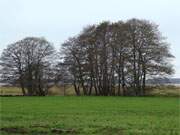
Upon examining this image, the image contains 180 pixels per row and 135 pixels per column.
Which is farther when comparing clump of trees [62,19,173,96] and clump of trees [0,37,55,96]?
clump of trees [0,37,55,96]

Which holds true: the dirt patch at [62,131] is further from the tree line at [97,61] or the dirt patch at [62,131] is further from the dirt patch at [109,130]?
the tree line at [97,61]

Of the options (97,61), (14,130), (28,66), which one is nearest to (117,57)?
(97,61)

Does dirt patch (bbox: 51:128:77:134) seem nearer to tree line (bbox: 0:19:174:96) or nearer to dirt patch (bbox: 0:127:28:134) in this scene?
dirt patch (bbox: 0:127:28:134)

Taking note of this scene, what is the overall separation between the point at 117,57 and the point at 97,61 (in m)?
4.99

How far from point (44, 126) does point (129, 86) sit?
7378cm

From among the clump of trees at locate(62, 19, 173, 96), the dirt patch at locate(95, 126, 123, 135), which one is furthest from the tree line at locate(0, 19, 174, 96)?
the dirt patch at locate(95, 126, 123, 135)

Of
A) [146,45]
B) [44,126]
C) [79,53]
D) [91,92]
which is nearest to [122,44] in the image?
[146,45]

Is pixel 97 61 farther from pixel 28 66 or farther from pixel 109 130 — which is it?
pixel 109 130

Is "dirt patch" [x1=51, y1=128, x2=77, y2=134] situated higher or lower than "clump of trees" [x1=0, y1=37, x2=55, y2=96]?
lower

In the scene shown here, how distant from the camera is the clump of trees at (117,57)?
8825cm

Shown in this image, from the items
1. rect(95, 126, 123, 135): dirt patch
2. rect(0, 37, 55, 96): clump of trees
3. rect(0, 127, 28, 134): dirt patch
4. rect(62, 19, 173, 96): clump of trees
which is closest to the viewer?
rect(95, 126, 123, 135): dirt patch

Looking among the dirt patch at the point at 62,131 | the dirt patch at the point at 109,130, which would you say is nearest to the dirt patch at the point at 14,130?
the dirt patch at the point at 62,131

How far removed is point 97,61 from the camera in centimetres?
9675

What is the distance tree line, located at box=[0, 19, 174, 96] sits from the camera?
8862 cm
